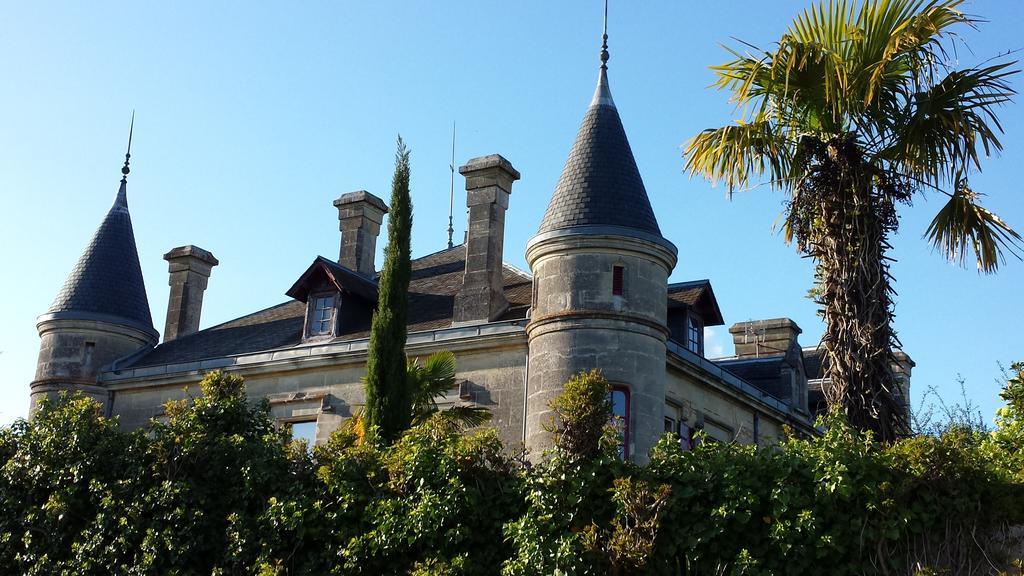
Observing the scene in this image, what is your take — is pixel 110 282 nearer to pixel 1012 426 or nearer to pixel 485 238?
pixel 485 238

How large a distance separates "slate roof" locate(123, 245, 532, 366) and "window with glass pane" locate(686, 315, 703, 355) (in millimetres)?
3055

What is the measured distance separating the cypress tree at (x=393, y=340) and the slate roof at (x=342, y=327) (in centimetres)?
402

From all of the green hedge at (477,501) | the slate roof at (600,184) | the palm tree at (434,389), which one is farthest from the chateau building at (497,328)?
the green hedge at (477,501)

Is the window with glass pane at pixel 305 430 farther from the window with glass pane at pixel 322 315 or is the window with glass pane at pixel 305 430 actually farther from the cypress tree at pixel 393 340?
the cypress tree at pixel 393 340

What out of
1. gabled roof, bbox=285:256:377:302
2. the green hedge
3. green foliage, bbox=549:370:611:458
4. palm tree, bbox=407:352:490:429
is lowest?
the green hedge

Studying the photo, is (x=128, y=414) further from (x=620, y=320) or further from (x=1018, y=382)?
(x=1018, y=382)

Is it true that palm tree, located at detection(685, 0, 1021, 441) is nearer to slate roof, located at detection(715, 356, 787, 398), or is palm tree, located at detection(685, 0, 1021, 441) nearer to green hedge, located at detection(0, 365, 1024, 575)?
green hedge, located at detection(0, 365, 1024, 575)

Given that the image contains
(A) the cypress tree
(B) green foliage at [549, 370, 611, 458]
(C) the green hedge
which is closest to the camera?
(C) the green hedge

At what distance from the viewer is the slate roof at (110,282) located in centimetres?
2869

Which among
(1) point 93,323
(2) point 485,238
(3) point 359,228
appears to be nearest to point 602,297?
(2) point 485,238

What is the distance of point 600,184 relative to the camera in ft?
72.1

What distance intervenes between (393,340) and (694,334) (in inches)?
316

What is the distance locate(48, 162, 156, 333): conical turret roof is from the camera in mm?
28641

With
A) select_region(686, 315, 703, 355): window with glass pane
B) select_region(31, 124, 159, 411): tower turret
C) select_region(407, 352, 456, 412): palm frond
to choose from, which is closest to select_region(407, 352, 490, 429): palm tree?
select_region(407, 352, 456, 412): palm frond
